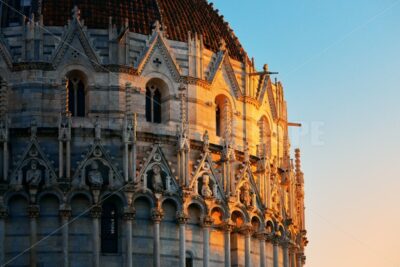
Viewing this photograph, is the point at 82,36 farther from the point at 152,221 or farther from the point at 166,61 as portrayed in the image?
the point at 152,221

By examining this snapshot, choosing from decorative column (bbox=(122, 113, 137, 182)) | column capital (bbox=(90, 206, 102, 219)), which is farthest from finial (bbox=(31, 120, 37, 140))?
column capital (bbox=(90, 206, 102, 219))

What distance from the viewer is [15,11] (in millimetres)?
57906

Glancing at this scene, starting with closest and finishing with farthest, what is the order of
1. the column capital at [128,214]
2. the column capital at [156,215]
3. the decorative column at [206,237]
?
the column capital at [128,214]
the column capital at [156,215]
the decorative column at [206,237]

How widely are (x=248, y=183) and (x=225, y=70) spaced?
4.33 meters

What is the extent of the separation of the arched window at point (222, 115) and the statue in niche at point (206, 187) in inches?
98.0

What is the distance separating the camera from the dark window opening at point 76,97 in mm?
56594

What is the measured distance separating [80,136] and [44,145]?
125cm

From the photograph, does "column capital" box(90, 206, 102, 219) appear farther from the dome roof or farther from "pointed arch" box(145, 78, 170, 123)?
the dome roof

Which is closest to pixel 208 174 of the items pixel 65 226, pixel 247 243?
pixel 247 243

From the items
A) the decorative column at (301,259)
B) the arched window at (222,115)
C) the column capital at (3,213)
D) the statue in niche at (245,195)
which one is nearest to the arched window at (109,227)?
the column capital at (3,213)

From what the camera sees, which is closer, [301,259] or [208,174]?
[208,174]

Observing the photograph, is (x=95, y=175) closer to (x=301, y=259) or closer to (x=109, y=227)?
(x=109, y=227)

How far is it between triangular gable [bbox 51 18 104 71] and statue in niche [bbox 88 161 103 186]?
3613mm

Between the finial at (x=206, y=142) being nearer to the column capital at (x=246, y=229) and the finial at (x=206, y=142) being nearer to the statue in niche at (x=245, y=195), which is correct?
the statue in niche at (x=245, y=195)
